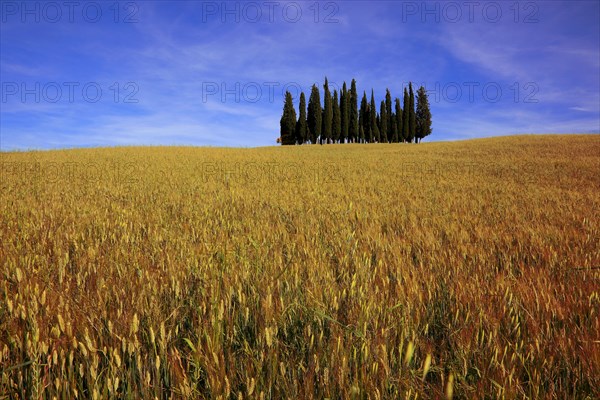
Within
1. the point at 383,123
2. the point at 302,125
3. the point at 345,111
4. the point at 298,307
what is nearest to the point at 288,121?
the point at 302,125

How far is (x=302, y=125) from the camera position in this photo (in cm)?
5816

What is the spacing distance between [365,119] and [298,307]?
63.6 m

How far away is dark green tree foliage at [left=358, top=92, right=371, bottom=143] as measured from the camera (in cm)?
6222

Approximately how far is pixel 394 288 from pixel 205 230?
218 centimetres

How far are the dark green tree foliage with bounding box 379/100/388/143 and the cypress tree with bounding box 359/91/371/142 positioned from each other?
2.25 metres

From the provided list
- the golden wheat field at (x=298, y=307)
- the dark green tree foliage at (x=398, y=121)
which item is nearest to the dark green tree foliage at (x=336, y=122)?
the dark green tree foliage at (x=398, y=121)

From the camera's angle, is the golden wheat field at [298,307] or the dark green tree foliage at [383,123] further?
the dark green tree foliage at [383,123]

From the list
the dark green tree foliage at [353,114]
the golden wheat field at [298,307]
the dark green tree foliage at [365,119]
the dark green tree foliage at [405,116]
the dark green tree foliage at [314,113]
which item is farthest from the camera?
the dark green tree foliage at [405,116]

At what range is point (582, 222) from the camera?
4.54 m

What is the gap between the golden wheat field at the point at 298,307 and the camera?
1.42 m

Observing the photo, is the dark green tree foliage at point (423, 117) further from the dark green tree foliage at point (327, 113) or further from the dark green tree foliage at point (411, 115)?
the dark green tree foliage at point (327, 113)

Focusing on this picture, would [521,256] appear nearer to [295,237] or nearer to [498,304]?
[498,304]

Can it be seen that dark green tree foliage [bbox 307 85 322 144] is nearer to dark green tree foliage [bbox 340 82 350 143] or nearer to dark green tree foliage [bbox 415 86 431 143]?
dark green tree foliage [bbox 340 82 350 143]

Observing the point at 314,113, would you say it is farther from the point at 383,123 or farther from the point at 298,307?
the point at 298,307
